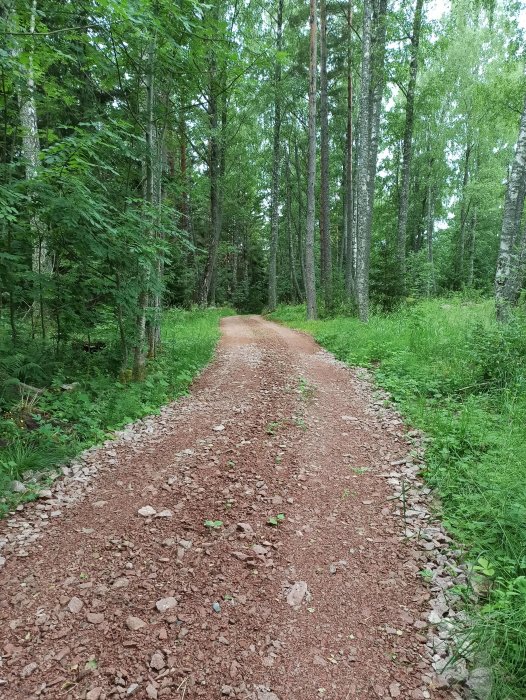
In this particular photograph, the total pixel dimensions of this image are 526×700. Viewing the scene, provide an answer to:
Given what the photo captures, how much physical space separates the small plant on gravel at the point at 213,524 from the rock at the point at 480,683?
80.0 inches

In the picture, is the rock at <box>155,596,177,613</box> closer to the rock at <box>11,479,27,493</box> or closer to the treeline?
the rock at <box>11,479,27,493</box>

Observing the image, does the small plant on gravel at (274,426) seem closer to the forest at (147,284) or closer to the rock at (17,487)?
the forest at (147,284)

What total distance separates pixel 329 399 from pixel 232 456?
2.51 metres

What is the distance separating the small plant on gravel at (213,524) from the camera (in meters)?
3.36

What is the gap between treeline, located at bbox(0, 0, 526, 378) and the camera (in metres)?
5.41

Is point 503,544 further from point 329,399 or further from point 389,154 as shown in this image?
point 389,154

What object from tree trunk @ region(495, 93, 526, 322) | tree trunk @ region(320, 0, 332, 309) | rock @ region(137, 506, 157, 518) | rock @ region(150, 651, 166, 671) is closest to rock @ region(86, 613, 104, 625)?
rock @ region(150, 651, 166, 671)

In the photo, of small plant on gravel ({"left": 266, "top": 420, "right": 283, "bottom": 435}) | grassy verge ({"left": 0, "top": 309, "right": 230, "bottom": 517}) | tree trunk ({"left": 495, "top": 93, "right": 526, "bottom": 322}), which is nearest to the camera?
grassy verge ({"left": 0, "top": 309, "right": 230, "bottom": 517})

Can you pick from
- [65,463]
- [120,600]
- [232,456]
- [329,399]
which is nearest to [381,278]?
[329,399]

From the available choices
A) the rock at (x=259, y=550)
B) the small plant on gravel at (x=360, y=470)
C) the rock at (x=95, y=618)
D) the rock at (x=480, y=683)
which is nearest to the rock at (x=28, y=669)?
the rock at (x=95, y=618)

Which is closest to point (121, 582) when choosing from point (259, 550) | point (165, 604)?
point (165, 604)

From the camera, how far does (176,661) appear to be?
221 centimetres

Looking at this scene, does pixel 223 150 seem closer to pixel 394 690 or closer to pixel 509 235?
pixel 509 235

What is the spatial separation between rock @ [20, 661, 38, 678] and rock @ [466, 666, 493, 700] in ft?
8.04
